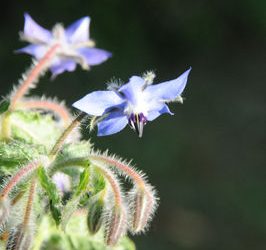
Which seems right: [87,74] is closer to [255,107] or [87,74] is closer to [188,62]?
[188,62]

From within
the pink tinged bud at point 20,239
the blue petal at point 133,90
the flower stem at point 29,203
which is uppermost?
the blue petal at point 133,90

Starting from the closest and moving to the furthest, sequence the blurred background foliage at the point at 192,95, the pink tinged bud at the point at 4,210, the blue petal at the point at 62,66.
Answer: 1. the pink tinged bud at the point at 4,210
2. the blue petal at the point at 62,66
3. the blurred background foliage at the point at 192,95

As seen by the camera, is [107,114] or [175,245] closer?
[107,114]

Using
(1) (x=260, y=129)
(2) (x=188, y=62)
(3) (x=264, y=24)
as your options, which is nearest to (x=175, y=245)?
(1) (x=260, y=129)

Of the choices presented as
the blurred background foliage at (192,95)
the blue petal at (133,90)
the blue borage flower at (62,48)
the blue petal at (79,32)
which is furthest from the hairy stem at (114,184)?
the blurred background foliage at (192,95)

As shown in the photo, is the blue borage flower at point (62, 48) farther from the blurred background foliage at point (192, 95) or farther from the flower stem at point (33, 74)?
the blurred background foliage at point (192, 95)

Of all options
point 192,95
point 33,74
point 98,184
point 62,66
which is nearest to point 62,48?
point 62,66
